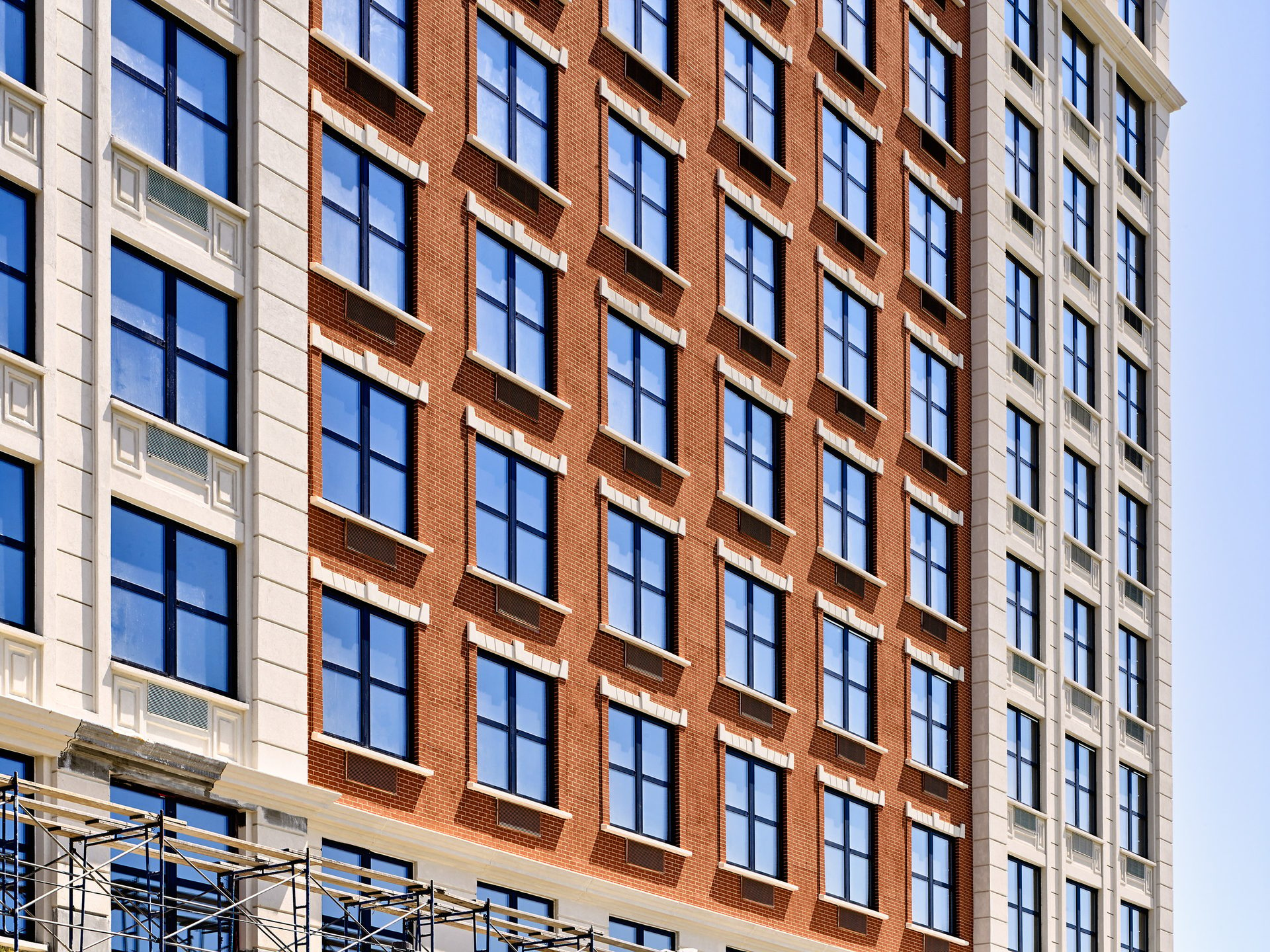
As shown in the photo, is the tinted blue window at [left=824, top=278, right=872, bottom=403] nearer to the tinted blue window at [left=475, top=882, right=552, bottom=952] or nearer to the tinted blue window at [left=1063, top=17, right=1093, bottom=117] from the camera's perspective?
the tinted blue window at [left=1063, top=17, right=1093, bottom=117]

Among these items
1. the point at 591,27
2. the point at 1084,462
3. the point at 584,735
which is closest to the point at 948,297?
the point at 1084,462

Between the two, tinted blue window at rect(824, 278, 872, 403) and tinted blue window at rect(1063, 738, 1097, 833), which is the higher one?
tinted blue window at rect(824, 278, 872, 403)

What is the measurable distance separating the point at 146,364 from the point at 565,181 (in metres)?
10.3

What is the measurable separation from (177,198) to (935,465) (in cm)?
2157

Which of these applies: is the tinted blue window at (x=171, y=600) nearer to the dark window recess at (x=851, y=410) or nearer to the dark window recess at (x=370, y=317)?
the dark window recess at (x=370, y=317)

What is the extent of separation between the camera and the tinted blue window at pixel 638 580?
35781mm

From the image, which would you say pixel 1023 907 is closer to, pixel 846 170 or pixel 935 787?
pixel 935 787

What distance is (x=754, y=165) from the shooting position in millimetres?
41000

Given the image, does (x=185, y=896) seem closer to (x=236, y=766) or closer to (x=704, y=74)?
(x=236, y=766)

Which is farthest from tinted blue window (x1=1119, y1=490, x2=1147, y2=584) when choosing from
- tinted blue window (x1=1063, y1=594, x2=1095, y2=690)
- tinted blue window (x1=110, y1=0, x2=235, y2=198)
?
tinted blue window (x1=110, y1=0, x2=235, y2=198)

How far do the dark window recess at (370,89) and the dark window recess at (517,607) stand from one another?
7187 millimetres

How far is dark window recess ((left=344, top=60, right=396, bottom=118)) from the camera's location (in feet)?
104

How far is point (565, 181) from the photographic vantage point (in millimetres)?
35812

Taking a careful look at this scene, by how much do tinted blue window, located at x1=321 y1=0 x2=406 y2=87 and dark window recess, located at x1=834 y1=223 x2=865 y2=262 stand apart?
41.9ft
